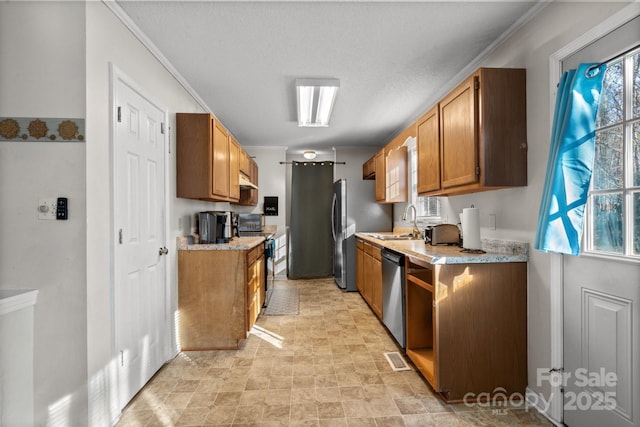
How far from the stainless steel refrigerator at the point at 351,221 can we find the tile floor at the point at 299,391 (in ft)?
6.30

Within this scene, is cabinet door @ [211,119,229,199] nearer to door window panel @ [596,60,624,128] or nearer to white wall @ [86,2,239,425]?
white wall @ [86,2,239,425]

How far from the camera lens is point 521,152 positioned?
6.75ft

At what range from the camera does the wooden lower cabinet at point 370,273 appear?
142 inches

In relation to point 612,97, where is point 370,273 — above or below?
below

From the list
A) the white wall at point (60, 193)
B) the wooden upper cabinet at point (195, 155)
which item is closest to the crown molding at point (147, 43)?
the white wall at point (60, 193)

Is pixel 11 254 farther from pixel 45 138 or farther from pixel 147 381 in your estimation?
pixel 147 381

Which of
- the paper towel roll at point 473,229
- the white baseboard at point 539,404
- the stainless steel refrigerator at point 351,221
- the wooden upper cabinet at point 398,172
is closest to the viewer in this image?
the white baseboard at point 539,404

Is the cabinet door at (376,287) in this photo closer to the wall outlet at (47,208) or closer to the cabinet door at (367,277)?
the cabinet door at (367,277)

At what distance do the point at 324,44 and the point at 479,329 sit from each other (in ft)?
7.68

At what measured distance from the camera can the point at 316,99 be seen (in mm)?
3441

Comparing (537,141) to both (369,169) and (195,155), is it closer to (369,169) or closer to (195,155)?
(195,155)

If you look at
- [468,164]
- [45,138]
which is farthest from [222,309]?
[468,164]

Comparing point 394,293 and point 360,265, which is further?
point 360,265

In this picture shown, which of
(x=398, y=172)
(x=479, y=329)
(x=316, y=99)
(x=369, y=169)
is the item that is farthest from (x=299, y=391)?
(x=369, y=169)
